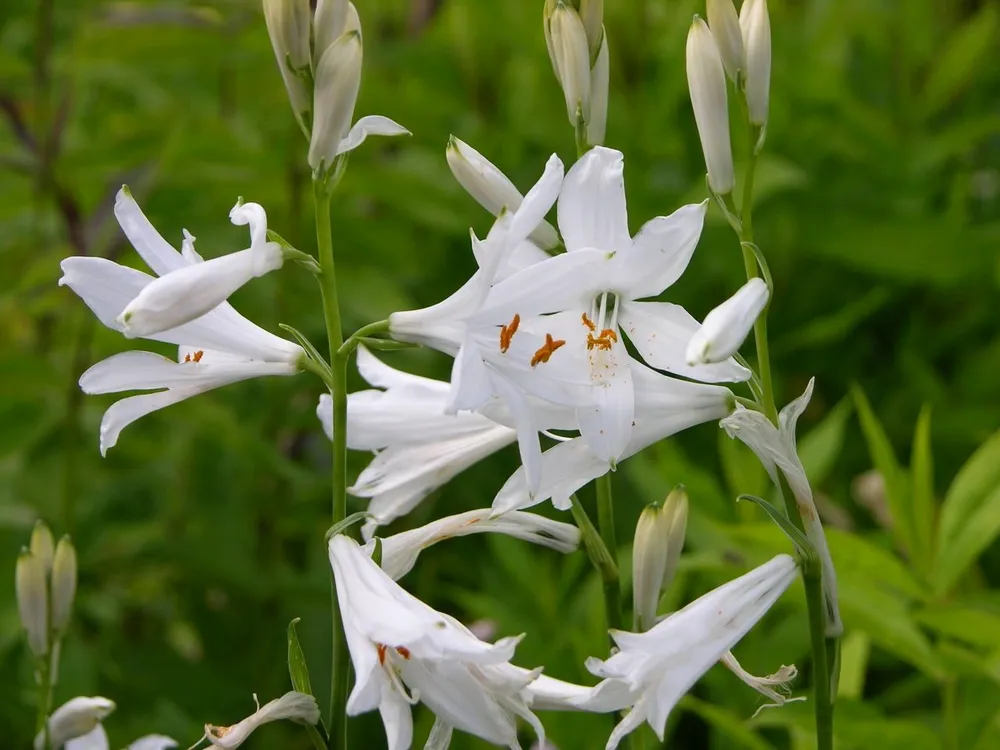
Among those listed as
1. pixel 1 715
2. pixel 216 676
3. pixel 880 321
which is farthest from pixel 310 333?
pixel 880 321

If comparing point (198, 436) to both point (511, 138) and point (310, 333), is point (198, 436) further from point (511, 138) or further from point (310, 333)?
point (511, 138)

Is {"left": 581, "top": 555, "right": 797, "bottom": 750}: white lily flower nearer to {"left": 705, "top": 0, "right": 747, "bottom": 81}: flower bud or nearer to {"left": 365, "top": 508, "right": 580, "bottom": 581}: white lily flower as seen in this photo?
{"left": 365, "top": 508, "right": 580, "bottom": 581}: white lily flower

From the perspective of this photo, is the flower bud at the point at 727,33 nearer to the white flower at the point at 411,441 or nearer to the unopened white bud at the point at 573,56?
the unopened white bud at the point at 573,56

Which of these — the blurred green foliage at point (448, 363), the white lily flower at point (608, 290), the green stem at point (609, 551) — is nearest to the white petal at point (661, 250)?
the white lily flower at point (608, 290)

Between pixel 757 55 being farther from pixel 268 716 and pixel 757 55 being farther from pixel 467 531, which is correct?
pixel 268 716

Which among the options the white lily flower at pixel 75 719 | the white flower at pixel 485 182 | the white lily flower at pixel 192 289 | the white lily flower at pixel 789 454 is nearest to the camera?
the white lily flower at pixel 192 289

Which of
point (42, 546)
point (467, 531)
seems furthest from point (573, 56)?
point (42, 546)
